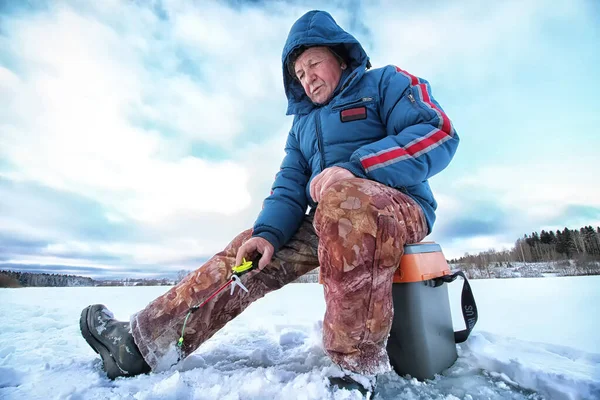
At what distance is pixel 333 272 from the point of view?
1086 mm


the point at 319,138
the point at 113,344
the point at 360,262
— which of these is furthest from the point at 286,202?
the point at 113,344

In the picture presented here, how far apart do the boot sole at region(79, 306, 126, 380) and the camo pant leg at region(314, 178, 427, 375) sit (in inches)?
36.8

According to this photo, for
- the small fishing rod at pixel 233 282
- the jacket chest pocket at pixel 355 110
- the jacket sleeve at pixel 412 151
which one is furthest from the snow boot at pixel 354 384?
the jacket chest pocket at pixel 355 110

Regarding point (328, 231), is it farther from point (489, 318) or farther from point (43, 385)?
point (489, 318)

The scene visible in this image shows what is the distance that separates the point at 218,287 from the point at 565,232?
186 feet

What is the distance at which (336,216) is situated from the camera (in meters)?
1.09

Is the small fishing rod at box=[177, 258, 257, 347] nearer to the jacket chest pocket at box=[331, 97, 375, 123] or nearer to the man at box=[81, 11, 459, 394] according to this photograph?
the man at box=[81, 11, 459, 394]

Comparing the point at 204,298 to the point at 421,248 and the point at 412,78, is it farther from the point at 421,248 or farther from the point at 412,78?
the point at 412,78

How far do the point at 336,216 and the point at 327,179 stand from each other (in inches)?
7.2

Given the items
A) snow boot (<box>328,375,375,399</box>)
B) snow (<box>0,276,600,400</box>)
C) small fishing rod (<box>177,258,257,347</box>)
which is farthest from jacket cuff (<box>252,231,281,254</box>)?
snow boot (<box>328,375,375,399</box>)

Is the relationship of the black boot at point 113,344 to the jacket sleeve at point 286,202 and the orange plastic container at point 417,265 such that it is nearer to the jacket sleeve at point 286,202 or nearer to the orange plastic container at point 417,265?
the jacket sleeve at point 286,202

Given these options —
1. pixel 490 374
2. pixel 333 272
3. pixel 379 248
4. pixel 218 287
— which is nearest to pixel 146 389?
pixel 218 287

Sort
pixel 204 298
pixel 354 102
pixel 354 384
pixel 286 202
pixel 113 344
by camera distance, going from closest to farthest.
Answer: pixel 354 384, pixel 113 344, pixel 204 298, pixel 354 102, pixel 286 202

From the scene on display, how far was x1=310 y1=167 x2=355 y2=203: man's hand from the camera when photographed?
1180 mm
